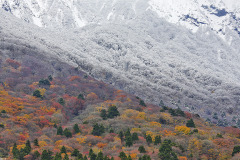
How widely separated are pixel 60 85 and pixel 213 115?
241ft

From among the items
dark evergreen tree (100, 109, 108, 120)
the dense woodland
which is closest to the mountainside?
the dense woodland

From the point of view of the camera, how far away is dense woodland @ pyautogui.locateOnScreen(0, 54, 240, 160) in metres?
57.2

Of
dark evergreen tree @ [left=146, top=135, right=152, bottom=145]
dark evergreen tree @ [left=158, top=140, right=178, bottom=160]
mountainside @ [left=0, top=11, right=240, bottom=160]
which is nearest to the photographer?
dark evergreen tree @ [left=158, top=140, right=178, bottom=160]

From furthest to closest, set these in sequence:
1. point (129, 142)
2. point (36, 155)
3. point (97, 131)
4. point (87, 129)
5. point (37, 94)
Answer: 1. point (37, 94)
2. point (87, 129)
3. point (97, 131)
4. point (129, 142)
5. point (36, 155)

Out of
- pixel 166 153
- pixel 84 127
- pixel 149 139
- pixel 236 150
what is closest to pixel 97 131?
pixel 84 127

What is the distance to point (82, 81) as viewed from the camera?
473ft

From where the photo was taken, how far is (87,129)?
76562 mm

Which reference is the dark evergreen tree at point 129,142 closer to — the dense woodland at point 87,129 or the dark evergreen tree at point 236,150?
the dense woodland at point 87,129

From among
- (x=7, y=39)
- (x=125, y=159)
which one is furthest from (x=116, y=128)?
(x=7, y=39)

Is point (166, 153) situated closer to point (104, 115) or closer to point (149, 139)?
point (149, 139)

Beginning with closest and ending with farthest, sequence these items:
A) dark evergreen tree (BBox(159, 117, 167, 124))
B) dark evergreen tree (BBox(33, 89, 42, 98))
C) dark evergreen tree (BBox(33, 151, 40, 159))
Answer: dark evergreen tree (BBox(33, 151, 40, 159))
dark evergreen tree (BBox(159, 117, 167, 124))
dark evergreen tree (BBox(33, 89, 42, 98))

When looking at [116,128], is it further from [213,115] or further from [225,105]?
[225,105]

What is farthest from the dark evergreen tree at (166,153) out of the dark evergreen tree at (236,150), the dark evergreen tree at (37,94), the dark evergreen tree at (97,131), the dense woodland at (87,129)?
the dark evergreen tree at (37,94)

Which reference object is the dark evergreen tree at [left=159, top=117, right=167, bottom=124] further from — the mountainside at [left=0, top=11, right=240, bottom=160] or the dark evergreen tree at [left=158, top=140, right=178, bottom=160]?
the dark evergreen tree at [left=158, top=140, right=178, bottom=160]
